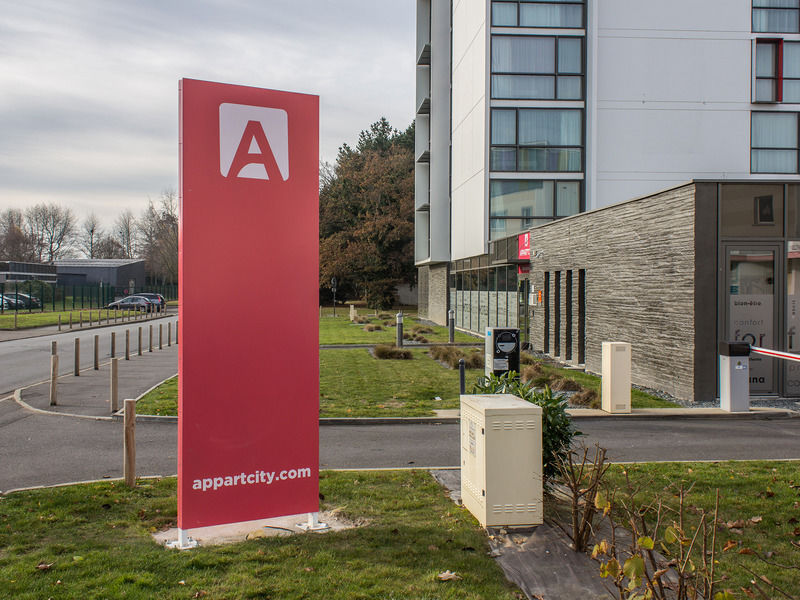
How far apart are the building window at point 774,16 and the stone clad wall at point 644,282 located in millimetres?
12614

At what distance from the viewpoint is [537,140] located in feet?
91.9

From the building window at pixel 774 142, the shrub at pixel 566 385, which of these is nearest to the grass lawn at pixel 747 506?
the shrub at pixel 566 385

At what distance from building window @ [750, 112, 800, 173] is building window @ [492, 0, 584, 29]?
7.95 meters

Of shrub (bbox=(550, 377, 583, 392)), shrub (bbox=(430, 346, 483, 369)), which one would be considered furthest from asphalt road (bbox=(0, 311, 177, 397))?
shrub (bbox=(550, 377, 583, 392))

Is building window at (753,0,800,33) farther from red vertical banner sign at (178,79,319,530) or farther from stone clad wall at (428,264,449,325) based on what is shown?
red vertical banner sign at (178,79,319,530)

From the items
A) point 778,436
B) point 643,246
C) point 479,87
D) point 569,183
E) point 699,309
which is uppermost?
point 479,87

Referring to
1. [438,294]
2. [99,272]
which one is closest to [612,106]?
[438,294]

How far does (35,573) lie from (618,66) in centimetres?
2632

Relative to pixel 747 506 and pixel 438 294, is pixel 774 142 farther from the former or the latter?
pixel 747 506

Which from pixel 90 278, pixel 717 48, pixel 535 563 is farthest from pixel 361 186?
pixel 535 563

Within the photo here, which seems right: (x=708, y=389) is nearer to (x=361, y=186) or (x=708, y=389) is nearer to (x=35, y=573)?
(x=35, y=573)

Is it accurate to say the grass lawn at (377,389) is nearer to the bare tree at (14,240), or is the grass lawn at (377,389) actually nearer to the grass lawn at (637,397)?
the grass lawn at (637,397)

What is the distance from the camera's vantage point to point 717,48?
2614 cm

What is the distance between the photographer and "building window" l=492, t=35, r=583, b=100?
90.0 feet
